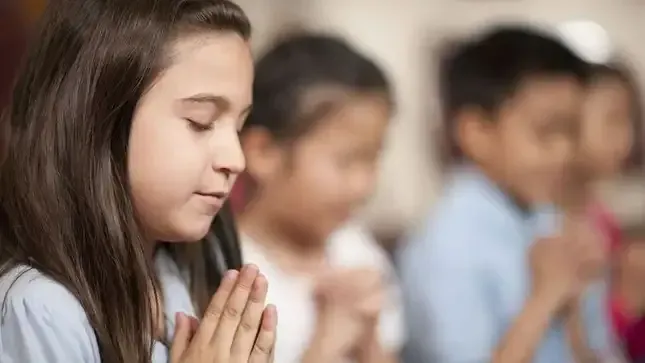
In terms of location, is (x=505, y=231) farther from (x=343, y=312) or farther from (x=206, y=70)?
(x=206, y=70)

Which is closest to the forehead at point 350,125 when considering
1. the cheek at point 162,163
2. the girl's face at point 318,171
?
the girl's face at point 318,171

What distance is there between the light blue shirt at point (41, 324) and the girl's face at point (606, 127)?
507 mm

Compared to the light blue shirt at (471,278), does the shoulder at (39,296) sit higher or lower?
higher

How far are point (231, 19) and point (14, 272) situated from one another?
20 centimetres

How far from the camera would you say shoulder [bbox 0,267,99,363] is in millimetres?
490

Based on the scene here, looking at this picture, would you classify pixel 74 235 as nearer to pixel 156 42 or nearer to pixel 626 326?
pixel 156 42

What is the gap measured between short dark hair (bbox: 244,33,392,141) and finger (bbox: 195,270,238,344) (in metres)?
0.20

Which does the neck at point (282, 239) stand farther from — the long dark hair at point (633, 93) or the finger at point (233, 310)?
the long dark hair at point (633, 93)

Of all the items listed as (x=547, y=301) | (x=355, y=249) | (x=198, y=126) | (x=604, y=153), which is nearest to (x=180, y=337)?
(x=198, y=126)

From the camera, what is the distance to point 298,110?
729 millimetres

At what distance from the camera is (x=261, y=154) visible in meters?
0.73

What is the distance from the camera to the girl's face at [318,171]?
0.73 m

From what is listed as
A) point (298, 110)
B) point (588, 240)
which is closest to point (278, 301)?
point (298, 110)

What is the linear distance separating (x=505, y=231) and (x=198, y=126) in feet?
1.22
